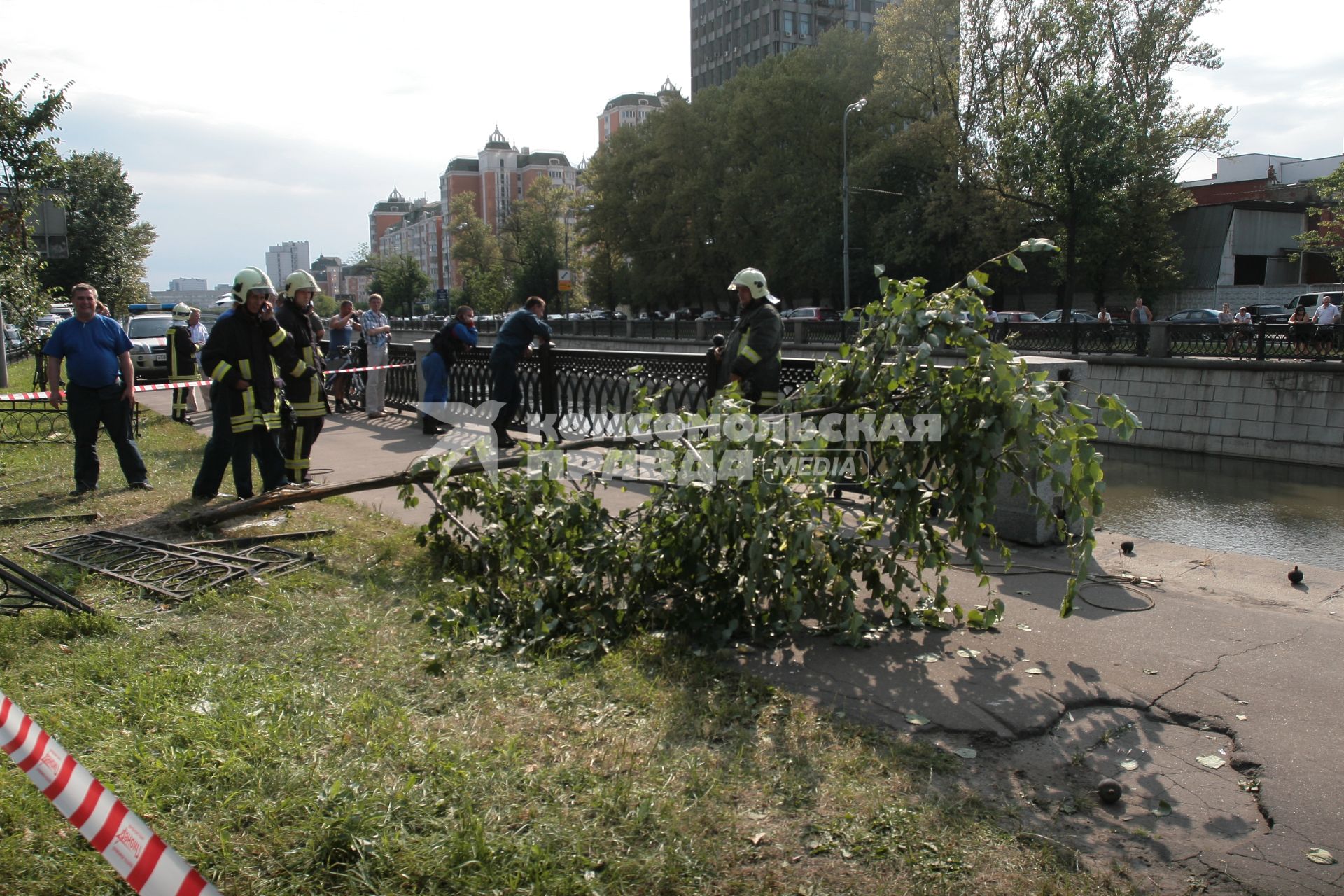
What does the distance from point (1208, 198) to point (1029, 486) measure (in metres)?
67.2

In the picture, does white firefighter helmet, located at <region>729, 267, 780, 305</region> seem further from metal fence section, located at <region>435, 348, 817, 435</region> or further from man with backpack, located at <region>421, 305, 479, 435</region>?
man with backpack, located at <region>421, 305, 479, 435</region>

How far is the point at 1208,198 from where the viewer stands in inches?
2399

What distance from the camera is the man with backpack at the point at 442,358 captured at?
12.3 metres

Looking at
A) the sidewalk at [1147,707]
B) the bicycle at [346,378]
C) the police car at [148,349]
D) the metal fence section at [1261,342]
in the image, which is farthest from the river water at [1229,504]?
the police car at [148,349]

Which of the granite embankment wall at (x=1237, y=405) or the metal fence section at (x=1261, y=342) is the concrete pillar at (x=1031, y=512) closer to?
the granite embankment wall at (x=1237, y=405)

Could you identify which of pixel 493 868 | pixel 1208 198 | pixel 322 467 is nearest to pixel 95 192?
pixel 322 467

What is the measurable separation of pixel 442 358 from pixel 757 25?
299 ft

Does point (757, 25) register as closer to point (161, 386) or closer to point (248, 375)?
point (161, 386)

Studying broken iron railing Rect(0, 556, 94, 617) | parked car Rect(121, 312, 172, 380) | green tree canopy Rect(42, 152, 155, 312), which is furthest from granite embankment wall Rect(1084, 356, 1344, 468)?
green tree canopy Rect(42, 152, 155, 312)

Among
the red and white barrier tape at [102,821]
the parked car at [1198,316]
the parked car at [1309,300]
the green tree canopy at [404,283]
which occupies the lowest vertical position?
the red and white barrier tape at [102,821]

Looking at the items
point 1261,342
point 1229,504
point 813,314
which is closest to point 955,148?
point 813,314

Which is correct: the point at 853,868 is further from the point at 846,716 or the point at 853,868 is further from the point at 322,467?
the point at 322,467

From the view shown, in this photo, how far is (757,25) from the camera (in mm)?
93250

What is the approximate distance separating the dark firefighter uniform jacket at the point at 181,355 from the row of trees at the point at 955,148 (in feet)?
108
